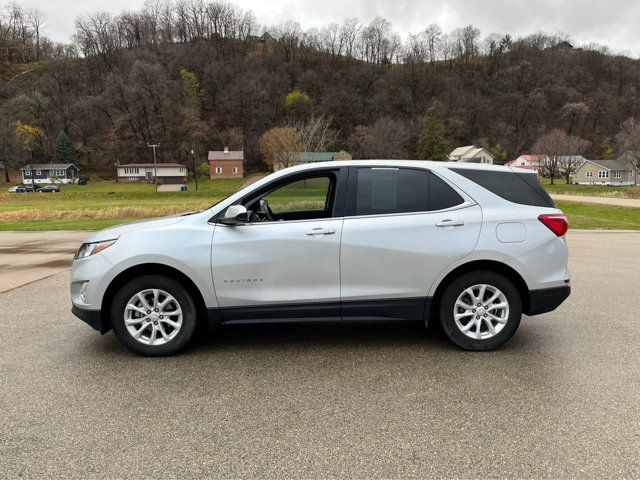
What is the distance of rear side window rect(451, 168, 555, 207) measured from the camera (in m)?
4.45

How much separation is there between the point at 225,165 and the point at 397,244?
88.6 m

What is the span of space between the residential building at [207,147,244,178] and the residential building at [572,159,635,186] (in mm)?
62949

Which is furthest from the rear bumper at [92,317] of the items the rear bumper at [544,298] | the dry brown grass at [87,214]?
the dry brown grass at [87,214]

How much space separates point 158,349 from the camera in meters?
4.29

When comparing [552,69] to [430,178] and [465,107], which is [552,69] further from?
[430,178]

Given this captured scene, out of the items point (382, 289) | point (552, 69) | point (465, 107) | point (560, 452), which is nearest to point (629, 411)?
point (560, 452)

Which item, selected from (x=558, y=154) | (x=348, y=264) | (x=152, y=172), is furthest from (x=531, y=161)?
(x=348, y=264)

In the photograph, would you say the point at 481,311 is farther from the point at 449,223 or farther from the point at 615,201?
the point at 615,201

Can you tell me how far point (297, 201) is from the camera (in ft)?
16.3

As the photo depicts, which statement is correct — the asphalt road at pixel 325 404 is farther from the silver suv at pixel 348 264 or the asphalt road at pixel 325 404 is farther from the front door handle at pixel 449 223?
the front door handle at pixel 449 223

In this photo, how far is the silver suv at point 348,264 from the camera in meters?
4.18

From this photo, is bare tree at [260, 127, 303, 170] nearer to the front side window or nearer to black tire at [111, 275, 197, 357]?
the front side window

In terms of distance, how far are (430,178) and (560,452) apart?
255 cm

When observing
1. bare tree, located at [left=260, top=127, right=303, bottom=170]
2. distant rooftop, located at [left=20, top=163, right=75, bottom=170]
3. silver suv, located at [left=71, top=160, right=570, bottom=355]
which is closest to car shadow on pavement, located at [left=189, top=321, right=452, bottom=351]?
silver suv, located at [left=71, top=160, right=570, bottom=355]
